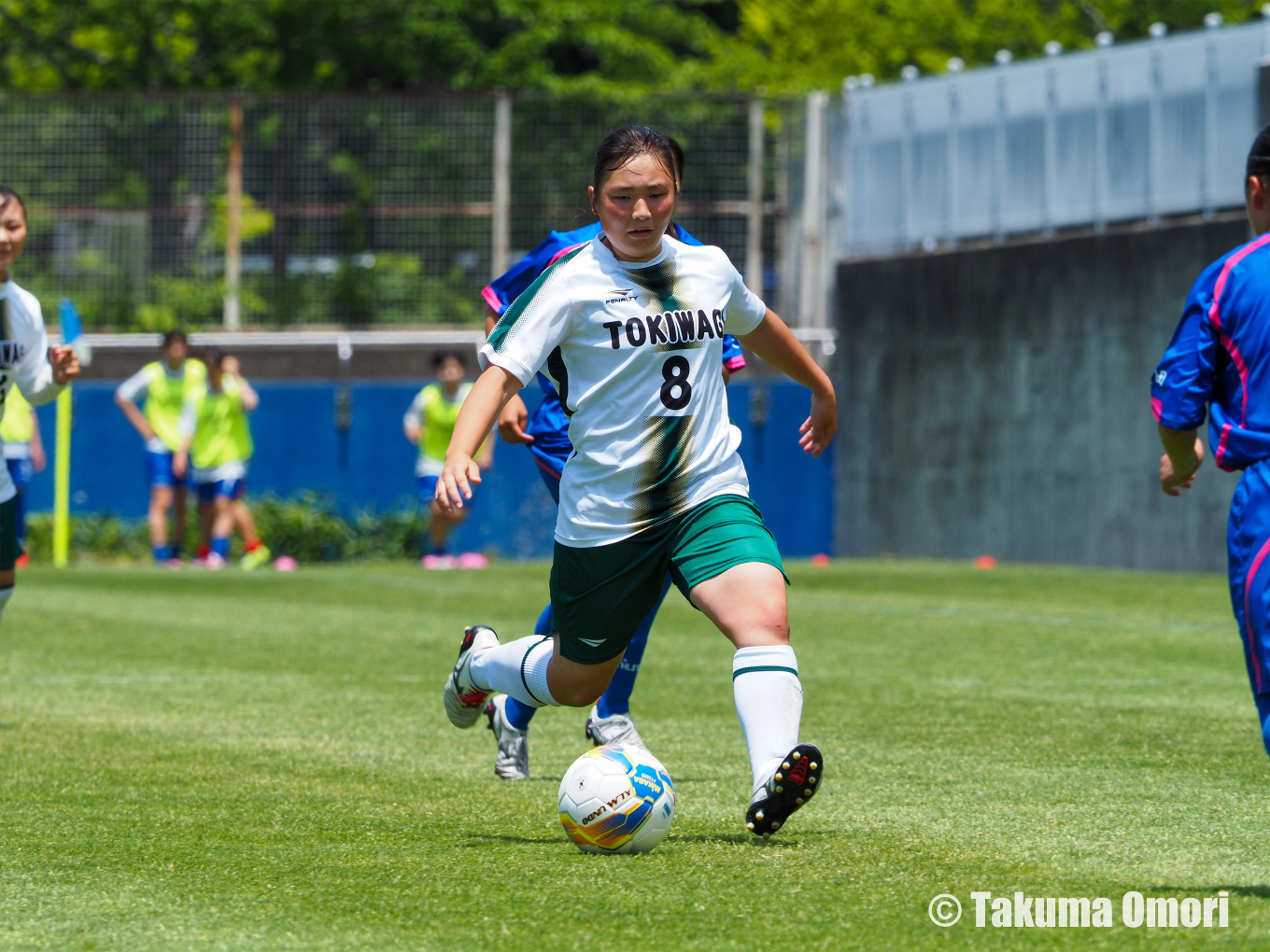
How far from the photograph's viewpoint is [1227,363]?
177 inches

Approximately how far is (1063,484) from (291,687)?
13248 millimetres

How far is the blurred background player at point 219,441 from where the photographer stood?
20484 mm

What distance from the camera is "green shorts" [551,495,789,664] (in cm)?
529

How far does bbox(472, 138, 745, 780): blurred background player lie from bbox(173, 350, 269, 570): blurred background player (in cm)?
1387

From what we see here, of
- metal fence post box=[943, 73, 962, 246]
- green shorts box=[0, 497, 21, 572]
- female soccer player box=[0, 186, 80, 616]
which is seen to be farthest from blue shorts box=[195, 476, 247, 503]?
green shorts box=[0, 497, 21, 572]

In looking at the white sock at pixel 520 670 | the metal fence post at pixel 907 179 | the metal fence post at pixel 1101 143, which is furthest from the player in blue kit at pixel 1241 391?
the metal fence post at pixel 907 179

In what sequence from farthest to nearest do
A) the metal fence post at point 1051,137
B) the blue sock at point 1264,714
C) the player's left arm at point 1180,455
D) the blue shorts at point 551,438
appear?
the metal fence post at point 1051,137 → the blue shorts at point 551,438 → the player's left arm at point 1180,455 → the blue sock at point 1264,714

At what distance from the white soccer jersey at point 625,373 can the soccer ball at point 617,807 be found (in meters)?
0.65

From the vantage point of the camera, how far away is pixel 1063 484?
2122 centimetres

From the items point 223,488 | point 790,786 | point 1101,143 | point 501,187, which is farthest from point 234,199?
point 790,786

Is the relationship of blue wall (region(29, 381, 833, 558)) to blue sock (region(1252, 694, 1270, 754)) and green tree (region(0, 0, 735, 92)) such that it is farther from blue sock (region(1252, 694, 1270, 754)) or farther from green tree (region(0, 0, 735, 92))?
blue sock (region(1252, 694, 1270, 754))

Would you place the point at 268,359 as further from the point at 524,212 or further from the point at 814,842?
the point at 814,842

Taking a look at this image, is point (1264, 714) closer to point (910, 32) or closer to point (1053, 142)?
point (1053, 142)
